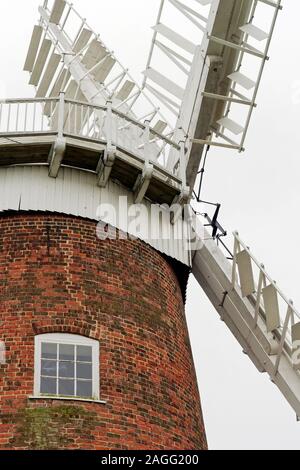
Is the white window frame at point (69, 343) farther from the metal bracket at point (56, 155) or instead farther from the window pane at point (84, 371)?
the metal bracket at point (56, 155)

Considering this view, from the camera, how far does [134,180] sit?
18188 millimetres

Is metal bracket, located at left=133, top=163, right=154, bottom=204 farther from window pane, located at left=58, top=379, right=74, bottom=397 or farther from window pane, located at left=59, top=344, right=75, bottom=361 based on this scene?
window pane, located at left=58, top=379, right=74, bottom=397

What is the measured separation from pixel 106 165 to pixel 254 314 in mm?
4241

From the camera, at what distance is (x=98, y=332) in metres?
15.8

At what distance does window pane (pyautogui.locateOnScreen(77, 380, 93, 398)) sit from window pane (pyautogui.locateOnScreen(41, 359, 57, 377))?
0.44 metres

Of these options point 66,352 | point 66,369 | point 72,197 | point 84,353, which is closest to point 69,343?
point 66,352

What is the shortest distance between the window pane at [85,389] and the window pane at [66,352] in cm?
42

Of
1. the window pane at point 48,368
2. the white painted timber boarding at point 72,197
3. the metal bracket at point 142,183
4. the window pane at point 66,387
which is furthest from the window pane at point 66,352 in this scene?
the metal bracket at point 142,183

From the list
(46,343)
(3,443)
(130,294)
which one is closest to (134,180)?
(130,294)

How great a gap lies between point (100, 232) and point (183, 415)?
3624 millimetres

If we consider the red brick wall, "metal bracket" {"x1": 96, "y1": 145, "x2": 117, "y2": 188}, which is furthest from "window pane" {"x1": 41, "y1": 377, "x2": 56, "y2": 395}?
"metal bracket" {"x1": 96, "y1": 145, "x2": 117, "y2": 188}

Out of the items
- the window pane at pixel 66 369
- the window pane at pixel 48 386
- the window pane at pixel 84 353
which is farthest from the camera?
the window pane at pixel 84 353

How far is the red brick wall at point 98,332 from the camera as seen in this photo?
1464cm

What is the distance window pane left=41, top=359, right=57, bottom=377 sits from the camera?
49.8ft
